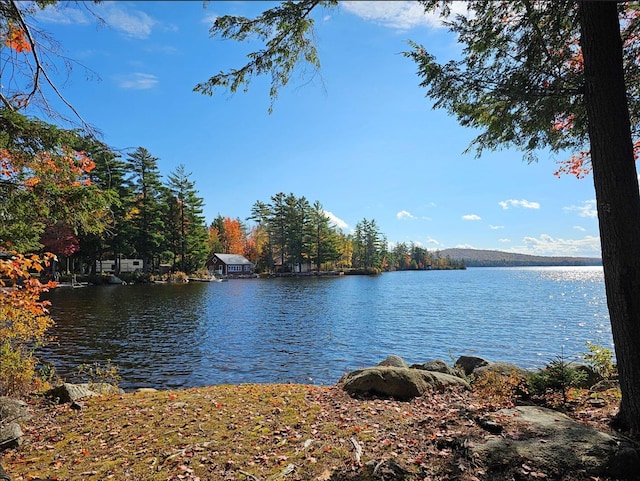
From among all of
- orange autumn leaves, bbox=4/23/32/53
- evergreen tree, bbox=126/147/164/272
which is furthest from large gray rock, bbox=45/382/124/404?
evergreen tree, bbox=126/147/164/272

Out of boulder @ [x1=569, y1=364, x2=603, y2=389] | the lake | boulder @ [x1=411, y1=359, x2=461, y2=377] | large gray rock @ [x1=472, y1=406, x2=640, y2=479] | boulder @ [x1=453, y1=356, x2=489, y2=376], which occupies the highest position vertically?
large gray rock @ [x1=472, y1=406, x2=640, y2=479]

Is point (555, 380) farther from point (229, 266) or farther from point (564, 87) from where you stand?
point (229, 266)

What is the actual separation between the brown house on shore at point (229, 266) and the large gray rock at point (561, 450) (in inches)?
2385

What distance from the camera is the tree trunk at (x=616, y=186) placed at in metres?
3.64

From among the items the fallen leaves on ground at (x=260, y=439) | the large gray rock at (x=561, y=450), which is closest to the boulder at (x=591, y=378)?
the fallen leaves on ground at (x=260, y=439)

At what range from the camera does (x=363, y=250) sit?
83062 millimetres

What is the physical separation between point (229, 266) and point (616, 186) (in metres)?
62.1

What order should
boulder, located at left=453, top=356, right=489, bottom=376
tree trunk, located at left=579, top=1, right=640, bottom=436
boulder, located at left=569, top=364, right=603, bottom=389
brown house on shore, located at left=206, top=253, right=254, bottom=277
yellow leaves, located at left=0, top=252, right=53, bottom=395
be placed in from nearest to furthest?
tree trunk, located at left=579, top=1, right=640, bottom=436 → yellow leaves, located at left=0, top=252, right=53, bottom=395 → boulder, located at left=569, top=364, right=603, bottom=389 → boulder, located at left=453, top=356, right=489, bottom=376 → brown house on shore, located at left=206, top=253, right=254, bottom=277

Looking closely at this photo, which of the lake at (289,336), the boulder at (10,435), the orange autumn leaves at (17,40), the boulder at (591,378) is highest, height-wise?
the orange autumn leaves at (17,40)

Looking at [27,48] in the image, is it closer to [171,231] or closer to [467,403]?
[467,403]

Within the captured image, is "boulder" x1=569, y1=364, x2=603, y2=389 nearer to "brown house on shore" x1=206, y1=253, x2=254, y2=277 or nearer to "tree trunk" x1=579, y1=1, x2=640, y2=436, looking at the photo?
"tree trunk" x1=579, y1=1, x2=640, y2=436

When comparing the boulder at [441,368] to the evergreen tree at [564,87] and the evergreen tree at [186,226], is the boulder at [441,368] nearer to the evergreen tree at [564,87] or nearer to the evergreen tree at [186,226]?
the evergreen tree at [564,87]

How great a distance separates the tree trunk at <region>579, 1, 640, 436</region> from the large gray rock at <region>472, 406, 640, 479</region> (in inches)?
25.2

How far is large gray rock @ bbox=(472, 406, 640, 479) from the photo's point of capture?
10.1 ft
